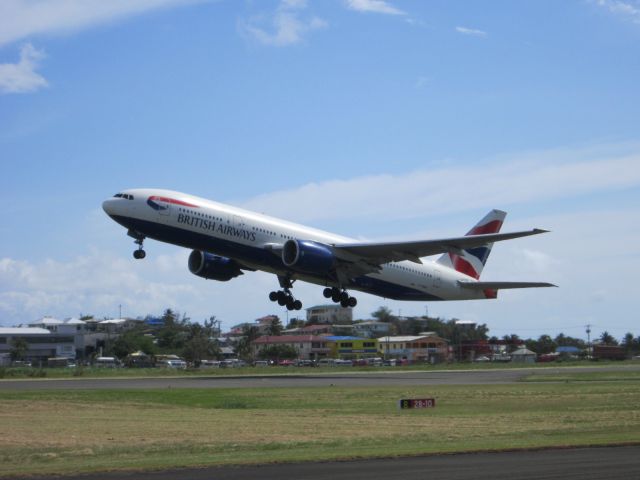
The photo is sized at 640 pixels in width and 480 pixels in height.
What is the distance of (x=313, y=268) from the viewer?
171 ft

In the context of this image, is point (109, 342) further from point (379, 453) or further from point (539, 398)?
point (379, 453)

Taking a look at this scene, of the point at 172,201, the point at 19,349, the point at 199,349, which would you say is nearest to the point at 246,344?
the point at 199,349

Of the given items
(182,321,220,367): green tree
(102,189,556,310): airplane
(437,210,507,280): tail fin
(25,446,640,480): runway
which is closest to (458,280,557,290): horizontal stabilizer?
(102,189,556,310): airplane

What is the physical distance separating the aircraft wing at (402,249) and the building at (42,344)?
90.8m

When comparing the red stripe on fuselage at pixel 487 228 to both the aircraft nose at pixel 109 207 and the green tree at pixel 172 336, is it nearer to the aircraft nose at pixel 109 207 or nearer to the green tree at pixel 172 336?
the aircraft nose at pixel 109 207

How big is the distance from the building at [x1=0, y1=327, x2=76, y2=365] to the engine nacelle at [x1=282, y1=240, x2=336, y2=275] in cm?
9126

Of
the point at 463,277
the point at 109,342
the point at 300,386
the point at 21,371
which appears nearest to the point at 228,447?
the point at 300,386

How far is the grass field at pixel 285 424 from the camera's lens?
21.3 meters

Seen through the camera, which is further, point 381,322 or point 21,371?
point 381,322

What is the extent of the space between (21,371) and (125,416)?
40701 millimetres

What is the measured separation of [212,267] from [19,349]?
257 ft

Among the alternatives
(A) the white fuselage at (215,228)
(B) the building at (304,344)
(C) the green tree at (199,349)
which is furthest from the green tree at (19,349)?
(A) the white fuselage at (215,228)

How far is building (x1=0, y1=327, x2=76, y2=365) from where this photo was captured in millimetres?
136375

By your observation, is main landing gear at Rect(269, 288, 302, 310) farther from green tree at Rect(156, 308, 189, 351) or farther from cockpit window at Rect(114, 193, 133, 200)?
green tree at Rect(156, 308, 189, 351)
